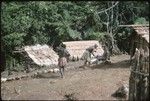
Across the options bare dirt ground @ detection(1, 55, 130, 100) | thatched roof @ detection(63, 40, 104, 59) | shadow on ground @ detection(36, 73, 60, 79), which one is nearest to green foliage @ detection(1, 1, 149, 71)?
thatched roof @ detection(63, 40, 104, 59)

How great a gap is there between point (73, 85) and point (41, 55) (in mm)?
8436

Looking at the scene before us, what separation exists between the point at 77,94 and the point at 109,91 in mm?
1318

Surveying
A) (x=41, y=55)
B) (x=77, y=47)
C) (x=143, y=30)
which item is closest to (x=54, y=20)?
(x=77, y=47)

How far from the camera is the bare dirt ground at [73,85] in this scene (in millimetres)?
14214

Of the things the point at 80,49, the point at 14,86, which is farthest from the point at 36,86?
the point at 80,49

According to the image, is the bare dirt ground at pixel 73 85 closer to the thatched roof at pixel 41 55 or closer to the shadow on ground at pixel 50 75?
the shadow on ground at pixel 50 75

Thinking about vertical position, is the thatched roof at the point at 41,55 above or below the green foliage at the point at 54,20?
below

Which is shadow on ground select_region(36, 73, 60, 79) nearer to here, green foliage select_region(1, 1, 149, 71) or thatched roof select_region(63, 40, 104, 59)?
green foliage select_region(1, 1, 149, 71)

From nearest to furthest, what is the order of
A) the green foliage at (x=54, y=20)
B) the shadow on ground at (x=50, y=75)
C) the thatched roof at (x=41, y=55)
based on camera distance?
the shadow on ground at (x=50, y=75)
the thatched roof at (x=41, y=55)
the green foliage at (x=54, y=20)

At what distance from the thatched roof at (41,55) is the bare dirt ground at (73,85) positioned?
361cm

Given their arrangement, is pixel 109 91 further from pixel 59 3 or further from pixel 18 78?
pixel 59 3

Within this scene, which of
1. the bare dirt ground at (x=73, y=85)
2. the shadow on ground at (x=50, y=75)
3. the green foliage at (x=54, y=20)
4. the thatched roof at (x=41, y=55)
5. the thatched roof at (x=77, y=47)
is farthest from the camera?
the thatched roof at (x=77, y=47)

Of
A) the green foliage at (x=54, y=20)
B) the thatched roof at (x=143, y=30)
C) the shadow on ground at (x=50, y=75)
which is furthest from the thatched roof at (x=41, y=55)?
the thatched roof at (x=143, y=30)

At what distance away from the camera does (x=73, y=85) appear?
15953 mm
